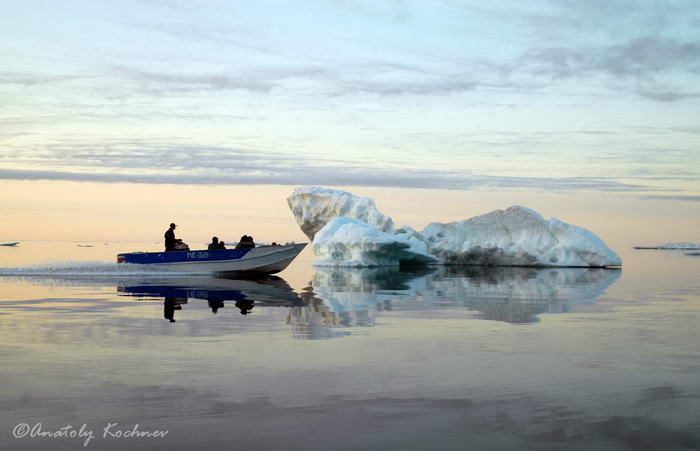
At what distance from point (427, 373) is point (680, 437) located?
335 centimetres

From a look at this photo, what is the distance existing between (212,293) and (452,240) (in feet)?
110

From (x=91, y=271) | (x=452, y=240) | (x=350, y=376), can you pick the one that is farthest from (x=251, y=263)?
(x=452, y=240)

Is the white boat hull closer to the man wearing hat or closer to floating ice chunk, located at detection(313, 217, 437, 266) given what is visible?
the man wearing hat

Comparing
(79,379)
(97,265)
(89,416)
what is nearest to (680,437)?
(89,416)

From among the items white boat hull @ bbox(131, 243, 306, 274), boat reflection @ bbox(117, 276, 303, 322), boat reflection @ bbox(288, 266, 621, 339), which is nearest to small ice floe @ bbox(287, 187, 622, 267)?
white boat hull @ bbox(131, 243, 306, 274)

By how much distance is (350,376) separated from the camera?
884 cm

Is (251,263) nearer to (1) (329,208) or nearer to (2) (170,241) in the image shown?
(2) (170,241)

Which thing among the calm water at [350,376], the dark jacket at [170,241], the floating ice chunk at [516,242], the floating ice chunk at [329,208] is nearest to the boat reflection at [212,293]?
the calm water at [350,376]

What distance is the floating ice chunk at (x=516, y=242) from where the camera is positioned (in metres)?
47.7

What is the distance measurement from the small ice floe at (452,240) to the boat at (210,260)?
13411mm

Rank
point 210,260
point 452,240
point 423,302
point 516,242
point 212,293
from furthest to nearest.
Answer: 1. point 452,240
2. point 516,242
3. point 210,260
4. point 212,293
5. point 423,302

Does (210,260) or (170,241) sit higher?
(170,241)

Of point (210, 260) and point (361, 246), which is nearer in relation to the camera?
point (210, 260)

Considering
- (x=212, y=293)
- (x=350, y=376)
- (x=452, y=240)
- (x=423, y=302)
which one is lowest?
(x=350, y=376)
